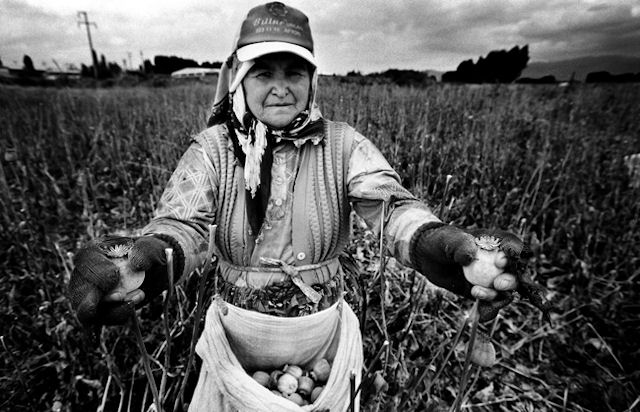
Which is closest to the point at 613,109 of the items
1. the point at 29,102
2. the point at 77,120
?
the point at 77,120

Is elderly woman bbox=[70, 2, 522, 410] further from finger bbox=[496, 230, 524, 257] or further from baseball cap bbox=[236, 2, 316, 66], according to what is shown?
finger bbox=[496, 230, 524, 257]

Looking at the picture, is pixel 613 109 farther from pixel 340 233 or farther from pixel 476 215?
pixel 340 233

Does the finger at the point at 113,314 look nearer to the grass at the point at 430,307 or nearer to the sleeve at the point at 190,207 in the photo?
A: the grass at the point at 430,307

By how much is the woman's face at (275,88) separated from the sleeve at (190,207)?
0.26 meters

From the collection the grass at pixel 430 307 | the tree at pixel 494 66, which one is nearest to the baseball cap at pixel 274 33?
the grass at pixel 430 307

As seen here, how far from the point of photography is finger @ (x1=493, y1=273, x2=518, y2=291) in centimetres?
71

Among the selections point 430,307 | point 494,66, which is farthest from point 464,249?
point 494,66

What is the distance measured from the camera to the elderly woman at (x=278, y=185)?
119cm

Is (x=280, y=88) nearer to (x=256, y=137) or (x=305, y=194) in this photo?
(x=256, y=137)

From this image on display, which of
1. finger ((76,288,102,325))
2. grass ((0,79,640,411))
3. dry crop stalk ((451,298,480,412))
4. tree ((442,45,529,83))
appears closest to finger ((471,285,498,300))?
dry crop stalk ((451,298,480,412))

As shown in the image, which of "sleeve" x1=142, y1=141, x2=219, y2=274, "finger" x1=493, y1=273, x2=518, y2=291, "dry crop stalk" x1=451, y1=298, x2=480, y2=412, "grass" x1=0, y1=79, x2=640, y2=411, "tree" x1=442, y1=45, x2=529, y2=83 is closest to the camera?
"dry crop stalk" x1=451, y1=298, x2=480, y2=412

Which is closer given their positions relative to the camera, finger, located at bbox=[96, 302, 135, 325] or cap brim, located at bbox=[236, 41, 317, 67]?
finger, located at bbox=[96, 302, 135, 325]

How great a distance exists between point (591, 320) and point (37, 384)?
3.40m

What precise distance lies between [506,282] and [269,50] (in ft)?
3.18
